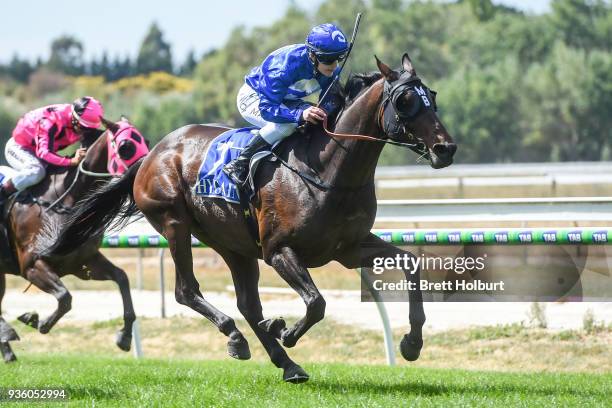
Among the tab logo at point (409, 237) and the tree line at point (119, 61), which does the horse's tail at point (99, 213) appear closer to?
the tab logo at point (409, 237)

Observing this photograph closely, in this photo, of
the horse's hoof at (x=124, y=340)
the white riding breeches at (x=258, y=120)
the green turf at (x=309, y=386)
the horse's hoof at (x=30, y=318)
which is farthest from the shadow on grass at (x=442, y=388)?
→ the horse's hoof at (x=30, y=318)

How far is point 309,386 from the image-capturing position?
19.4 feet

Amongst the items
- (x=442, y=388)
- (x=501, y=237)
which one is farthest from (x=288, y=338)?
(x=501, y=237)

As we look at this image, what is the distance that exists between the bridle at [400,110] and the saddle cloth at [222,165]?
780 millimetres

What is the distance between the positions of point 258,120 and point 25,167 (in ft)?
8.92

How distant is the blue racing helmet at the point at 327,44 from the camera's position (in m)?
5.81

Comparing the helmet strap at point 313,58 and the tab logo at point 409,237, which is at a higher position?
the helmet strap at point 313,58

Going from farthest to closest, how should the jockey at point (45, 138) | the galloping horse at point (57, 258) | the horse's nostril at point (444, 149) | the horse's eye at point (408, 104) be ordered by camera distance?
1. the jockey at point (45, 138)
2. the galloping horse at point (57, 258)
3. the horse's eye at point (408, 104)
4. the horse's nostril at point (444, 149)

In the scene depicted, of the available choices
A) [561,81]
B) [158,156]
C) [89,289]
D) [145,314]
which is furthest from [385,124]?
[561,81]

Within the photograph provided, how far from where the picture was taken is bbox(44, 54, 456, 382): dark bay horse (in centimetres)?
554

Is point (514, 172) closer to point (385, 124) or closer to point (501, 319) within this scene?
point (501, 319)

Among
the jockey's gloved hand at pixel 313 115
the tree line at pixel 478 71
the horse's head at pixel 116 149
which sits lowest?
the tree line at pixel 478 71

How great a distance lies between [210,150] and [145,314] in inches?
173

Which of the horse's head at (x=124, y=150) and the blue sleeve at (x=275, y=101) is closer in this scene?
the blue sleeve at (x=275, y=101)
